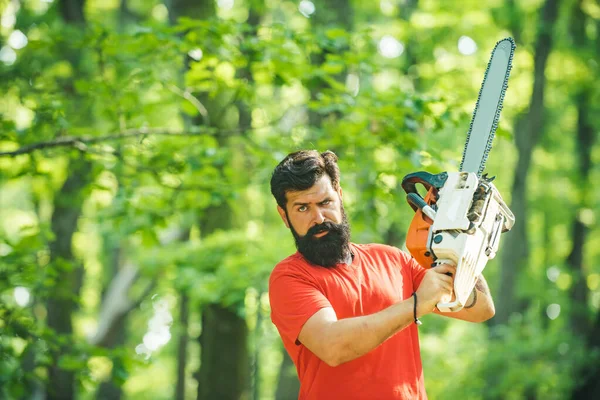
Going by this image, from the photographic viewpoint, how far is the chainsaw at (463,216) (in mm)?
2172

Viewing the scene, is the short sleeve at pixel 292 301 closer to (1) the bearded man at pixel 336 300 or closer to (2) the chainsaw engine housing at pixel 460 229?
(1) the bearded man at pixel 336 300

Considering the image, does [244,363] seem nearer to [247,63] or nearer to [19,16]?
[247,63]

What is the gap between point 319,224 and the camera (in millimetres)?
2607

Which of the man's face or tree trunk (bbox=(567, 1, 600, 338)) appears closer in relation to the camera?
the man's face

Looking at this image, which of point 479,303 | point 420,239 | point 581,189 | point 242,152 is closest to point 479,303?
point 479,303

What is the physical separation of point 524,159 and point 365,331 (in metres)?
11.6

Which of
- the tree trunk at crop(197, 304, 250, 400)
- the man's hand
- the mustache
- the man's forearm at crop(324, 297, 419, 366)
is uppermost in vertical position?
the mustache

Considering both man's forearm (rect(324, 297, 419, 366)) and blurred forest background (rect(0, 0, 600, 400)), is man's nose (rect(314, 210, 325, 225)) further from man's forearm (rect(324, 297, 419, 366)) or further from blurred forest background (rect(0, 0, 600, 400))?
blurred forest background (rect(0, 0, 600, 400))

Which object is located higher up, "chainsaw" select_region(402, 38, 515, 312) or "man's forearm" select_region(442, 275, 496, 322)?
"chainsaw" select_region(402, 38, 515, 312)

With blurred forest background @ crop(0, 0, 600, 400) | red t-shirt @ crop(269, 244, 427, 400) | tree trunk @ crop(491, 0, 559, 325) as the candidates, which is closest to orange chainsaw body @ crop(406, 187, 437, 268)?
red t-shirt @ crop(269, 244, 427, 400)

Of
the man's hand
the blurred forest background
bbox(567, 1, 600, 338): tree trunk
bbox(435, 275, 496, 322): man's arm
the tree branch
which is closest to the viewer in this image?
the man's hand

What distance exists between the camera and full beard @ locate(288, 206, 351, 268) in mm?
2592

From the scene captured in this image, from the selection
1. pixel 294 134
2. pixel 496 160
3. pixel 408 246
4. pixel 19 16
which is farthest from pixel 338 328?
pixel 496 160

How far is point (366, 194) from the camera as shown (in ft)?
16.8
